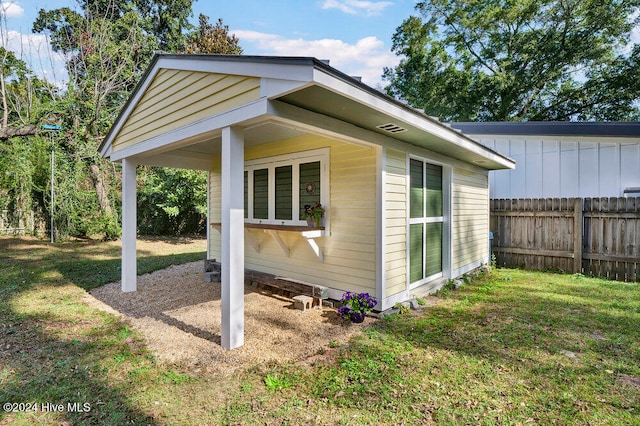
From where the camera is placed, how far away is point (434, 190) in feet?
17.7

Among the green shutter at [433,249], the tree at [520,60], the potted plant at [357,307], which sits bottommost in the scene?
the potted plant at [357,307]

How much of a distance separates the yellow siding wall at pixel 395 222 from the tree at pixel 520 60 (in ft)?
48.7

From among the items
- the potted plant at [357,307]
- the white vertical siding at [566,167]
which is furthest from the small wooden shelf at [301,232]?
the white vertical siding at [566,167]

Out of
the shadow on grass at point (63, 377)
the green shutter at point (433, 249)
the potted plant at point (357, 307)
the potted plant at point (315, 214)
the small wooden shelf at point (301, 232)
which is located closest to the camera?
the shadow on grass at point (63, 377)

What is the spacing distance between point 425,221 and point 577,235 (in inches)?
145

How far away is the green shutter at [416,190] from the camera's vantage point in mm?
4719

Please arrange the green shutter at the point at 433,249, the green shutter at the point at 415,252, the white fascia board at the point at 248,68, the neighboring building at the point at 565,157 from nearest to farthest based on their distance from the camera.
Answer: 1. the white fascia board at the point at 248,68
2. the green shutter at the point at 415,252
3. the green shutter at the point at 433,249
4. the neighboring building at the point at 565,157

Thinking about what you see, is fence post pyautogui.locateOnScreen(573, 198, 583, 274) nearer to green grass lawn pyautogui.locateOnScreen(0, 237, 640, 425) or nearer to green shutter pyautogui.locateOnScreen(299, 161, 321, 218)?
green grass lawn pyautogui.locateOnScreen(0, 237, 640, 425)

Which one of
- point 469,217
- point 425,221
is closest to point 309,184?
point 425,221

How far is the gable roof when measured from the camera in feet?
8.21

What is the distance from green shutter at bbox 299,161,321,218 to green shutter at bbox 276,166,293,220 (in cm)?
22

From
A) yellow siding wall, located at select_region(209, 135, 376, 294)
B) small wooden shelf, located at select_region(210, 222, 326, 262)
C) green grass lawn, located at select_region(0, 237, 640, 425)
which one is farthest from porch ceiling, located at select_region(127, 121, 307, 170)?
green grass lawn, located at select_region(0, 237, 640, 425)

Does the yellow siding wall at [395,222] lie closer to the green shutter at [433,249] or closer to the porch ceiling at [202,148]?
the green shutter at [433,249]

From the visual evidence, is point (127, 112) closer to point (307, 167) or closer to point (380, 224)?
point (307, 167)
